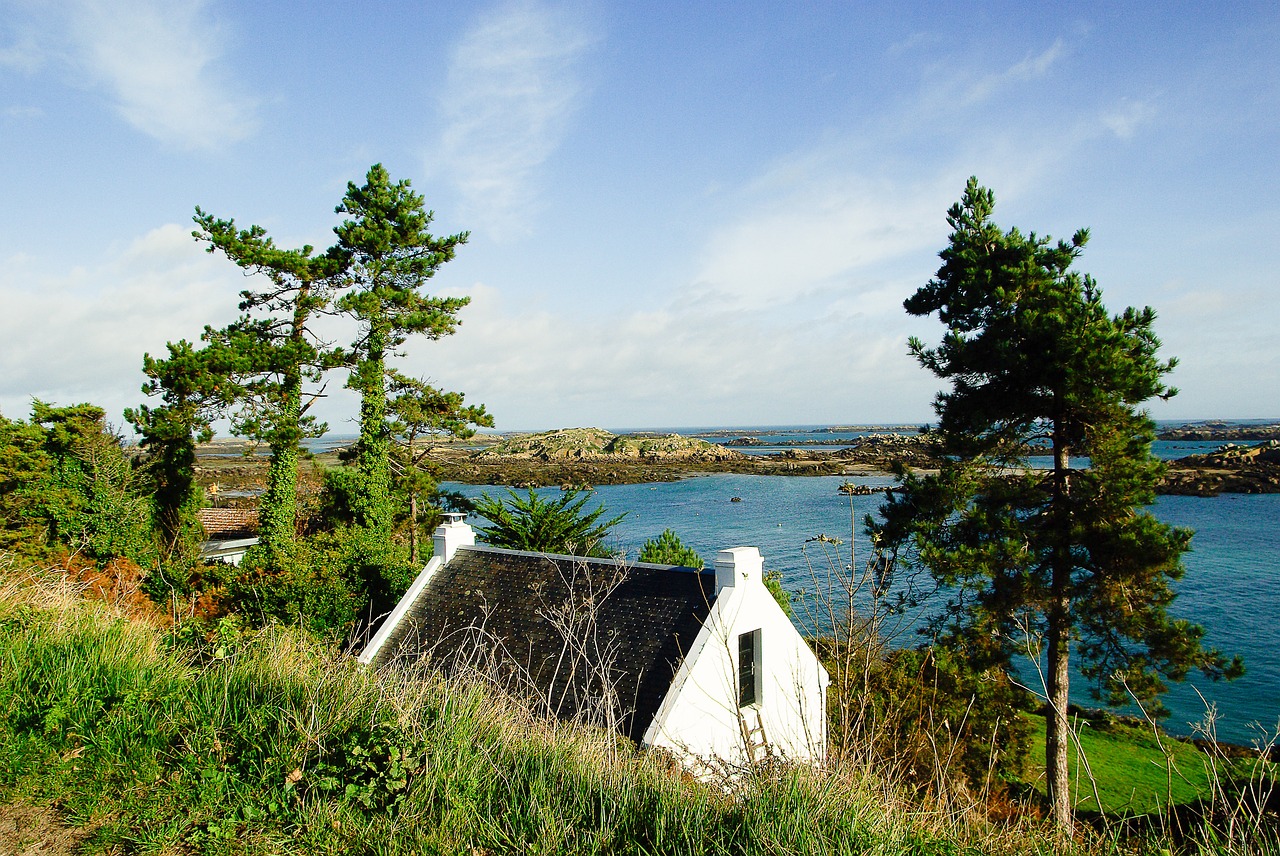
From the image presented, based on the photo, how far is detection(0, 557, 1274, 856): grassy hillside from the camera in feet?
10.0

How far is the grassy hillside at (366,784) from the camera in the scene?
305 centimetres

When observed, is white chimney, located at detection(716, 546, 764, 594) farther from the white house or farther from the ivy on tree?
the ivy on tree

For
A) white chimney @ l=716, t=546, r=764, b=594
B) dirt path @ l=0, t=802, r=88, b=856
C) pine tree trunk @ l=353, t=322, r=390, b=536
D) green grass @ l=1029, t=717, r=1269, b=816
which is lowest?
green grass @ l=1029, t=717, r=1269, b=816

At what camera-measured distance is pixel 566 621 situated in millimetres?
10461

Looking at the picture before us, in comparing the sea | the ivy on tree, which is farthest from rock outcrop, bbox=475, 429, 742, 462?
the ivy on tree

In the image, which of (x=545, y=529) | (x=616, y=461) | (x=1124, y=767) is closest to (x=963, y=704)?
(x=1124, y=767)

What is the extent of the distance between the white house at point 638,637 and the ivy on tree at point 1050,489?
4.10 m

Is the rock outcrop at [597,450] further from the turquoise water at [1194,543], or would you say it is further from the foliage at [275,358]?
the foliage at [275,358]

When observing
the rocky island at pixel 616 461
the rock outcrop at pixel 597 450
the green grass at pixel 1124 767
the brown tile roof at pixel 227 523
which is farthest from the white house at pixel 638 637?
the rock outcrop at pixel 597 450

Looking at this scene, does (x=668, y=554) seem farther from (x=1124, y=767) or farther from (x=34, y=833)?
(x=34, y=833)

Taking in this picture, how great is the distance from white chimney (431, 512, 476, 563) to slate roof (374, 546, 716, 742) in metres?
0.44

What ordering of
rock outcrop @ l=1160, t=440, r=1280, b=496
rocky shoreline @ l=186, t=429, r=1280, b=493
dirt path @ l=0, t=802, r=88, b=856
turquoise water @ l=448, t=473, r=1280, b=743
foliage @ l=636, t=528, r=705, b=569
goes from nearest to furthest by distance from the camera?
dirt path @ l=0, t=802, r=88, b=856
foliage @ l=636, t=528, r=705, b=569
turquoise water @ l=448, t=473, r=1280, b=743
rocky shoreline @ l=186, t=429, r=1280, b=493
rock outcrop @ l=1160, t=440, r=1280, b=496

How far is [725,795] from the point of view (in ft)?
11.5

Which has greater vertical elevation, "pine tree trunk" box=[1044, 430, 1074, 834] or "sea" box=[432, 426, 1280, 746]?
"pine tree trunk" box=[1044, 430, 1074, 834]
